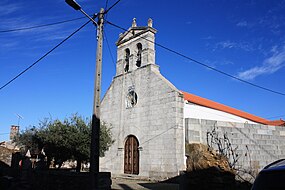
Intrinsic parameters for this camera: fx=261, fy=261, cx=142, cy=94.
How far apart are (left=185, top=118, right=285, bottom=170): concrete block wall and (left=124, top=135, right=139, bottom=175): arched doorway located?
6.00 metres

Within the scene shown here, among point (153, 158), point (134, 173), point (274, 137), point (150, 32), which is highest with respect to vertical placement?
point (150, 32)

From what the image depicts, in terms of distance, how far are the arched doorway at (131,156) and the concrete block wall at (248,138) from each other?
600 cm

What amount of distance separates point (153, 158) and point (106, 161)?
5.59m

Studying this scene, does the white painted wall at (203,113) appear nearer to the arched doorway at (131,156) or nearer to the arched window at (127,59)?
the arched doorway at (131,156)

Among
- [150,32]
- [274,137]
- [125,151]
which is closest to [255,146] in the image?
[274,137]

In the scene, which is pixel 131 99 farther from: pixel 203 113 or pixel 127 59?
pixel 203 113

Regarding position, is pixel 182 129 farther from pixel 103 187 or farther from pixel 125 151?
pixel 103 187

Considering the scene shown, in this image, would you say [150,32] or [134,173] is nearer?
[134,173]

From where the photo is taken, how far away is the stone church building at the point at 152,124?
13.3 metres

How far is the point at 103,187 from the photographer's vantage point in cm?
833

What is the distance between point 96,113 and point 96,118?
17cm

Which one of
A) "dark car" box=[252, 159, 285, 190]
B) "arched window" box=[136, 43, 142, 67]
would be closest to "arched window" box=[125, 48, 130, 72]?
A: "arched window" box=[136, 43, 142, 67]

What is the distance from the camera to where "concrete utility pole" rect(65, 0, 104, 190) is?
7.86 metres

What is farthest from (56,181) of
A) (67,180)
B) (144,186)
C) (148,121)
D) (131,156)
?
(131,156)
